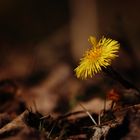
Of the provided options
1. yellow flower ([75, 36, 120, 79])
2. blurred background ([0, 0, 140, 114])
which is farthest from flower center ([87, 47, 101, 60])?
blurred background ([0, 0, 140, 114])

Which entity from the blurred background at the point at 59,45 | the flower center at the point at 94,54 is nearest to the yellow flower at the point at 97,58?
the flower center at the point at 94,54

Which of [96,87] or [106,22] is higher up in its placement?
[106,22]

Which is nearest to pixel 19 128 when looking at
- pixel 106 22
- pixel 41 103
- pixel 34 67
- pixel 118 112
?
pixel 118 112

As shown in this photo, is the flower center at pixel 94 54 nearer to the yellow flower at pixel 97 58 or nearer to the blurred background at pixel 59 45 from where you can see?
the yellow flower at pixel 97 58

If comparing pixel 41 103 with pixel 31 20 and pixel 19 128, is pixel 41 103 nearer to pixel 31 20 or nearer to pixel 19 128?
pixel 19 128

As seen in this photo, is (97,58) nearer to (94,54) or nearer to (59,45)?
(94,54)

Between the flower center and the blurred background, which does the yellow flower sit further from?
the blurred background
